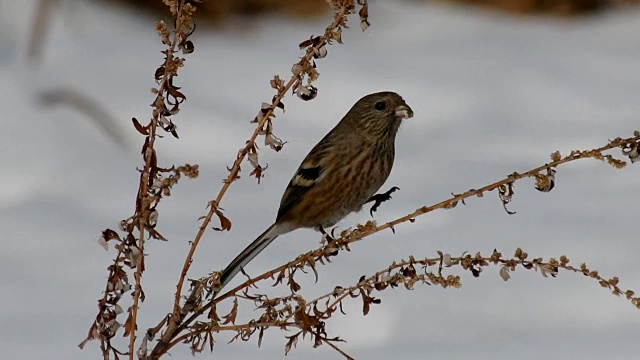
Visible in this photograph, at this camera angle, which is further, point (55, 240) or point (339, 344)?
point (55, 240)

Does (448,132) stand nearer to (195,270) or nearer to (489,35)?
(489,35)

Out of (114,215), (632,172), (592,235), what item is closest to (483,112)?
(632,172)

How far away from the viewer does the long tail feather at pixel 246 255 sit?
10.6 ft

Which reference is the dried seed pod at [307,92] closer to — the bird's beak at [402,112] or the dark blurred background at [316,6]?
the bird's beak at [402,112]

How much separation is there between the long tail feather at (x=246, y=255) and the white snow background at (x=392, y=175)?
0.52 meters

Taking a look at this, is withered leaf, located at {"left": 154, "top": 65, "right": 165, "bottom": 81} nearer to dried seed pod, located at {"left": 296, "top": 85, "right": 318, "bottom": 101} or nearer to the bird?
dried seed pod, located at {"left": 296, "top": 85, "right": 318, "bottom": 101}

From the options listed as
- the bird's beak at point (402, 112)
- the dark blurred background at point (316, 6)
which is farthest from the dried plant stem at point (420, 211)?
the dark blurred background at point (316, 6)

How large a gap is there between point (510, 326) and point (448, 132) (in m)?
3.15

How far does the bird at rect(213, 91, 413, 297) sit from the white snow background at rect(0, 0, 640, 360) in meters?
0.50

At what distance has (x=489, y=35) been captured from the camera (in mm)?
9094

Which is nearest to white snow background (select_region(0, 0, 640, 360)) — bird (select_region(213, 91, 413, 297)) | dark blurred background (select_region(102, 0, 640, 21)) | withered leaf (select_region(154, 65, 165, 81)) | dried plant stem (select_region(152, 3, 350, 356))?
dark blurred background (select_region(102, 0, 640, 21))

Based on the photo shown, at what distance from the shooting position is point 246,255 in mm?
3432

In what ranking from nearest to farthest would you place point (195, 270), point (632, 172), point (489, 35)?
1. point (195, 270)
2. point (632, 172)
3. point (489, 35)

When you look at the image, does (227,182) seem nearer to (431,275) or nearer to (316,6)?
(431,275)
